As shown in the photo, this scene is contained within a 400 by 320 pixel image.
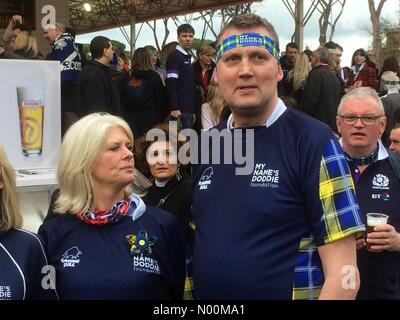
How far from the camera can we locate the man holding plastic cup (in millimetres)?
2383

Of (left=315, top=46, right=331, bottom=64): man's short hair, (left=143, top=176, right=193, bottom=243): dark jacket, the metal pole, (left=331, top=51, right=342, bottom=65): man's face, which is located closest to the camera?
(left=143, top=176, right=193, bottom=243): dark jacket

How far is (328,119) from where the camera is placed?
638 centimetres

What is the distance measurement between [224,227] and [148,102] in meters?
4.60

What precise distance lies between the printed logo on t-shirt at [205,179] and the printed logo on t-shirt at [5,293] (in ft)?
2.50

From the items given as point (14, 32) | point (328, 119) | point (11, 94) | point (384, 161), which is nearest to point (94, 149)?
point (11, 94)

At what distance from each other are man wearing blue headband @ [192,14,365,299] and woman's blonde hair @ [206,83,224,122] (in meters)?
4.30

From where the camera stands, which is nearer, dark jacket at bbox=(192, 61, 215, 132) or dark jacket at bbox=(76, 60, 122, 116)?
dark jacket at bbox=(76, 60, 122, 116)

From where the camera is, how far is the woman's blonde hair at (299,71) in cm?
669

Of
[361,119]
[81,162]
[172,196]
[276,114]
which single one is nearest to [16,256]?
[81,162]

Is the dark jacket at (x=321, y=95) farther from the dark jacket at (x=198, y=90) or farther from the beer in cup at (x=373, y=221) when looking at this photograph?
the beer in cup at (x=373, y=221)

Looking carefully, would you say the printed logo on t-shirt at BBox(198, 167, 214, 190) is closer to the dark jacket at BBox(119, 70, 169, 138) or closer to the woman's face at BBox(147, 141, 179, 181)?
the woman's face at BBox(147, 141, 179, 181)

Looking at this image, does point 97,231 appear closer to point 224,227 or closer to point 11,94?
point 224,227

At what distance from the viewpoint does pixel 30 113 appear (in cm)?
291

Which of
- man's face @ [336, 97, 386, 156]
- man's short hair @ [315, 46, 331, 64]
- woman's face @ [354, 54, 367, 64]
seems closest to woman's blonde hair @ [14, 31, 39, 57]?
man's short hair @ [315, 46, 331, 64]
